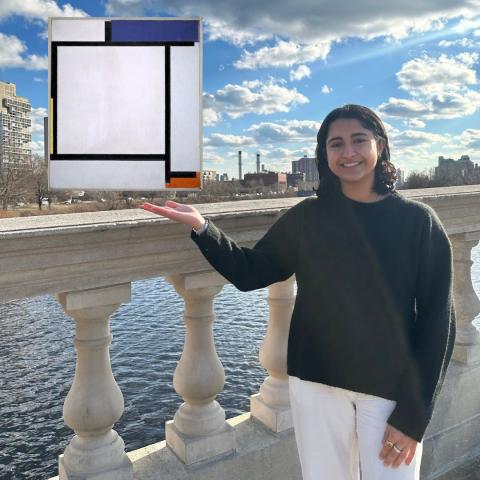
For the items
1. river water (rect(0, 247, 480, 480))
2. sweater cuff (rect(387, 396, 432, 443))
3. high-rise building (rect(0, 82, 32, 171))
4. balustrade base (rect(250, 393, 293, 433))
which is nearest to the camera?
sweater cuff (rect(387, 396, 432, 443))

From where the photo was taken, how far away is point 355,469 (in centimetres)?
235

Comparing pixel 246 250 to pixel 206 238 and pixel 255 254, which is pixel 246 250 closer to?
pixel 255 254

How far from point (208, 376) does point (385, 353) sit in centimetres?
105

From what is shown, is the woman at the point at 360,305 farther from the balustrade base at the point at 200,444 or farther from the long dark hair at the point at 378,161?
the balustrade base at the point at 200,444

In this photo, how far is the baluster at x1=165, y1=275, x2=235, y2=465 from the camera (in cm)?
280

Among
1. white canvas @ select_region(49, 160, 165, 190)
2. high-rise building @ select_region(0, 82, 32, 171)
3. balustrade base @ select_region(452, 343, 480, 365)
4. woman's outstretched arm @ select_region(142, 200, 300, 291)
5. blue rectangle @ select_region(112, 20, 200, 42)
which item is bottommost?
balustrade base @ select_region(452, 343, 480, 365)

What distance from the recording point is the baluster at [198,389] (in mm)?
2799

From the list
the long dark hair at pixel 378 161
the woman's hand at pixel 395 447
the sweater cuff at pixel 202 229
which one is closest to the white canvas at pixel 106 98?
the sweater cuff at pixel 202 229

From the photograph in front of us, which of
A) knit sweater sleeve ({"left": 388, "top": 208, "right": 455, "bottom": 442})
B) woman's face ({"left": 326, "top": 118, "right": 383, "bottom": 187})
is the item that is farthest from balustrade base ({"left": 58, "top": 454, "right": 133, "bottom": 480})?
woman's face ({"left": 326, "top": 118, "right": 383, "bottom": 187})

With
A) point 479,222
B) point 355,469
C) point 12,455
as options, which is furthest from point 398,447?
point 12,455

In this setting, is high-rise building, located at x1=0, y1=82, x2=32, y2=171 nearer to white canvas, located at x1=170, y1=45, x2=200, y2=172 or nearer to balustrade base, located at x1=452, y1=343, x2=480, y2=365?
balustrade base, located at x1=452, y1=343, x2=480, y2=365

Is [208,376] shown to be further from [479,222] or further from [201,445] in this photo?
[479,222]

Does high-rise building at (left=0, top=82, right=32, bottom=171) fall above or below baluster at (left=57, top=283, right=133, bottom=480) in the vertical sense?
above

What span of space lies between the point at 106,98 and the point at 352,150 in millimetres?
1117
